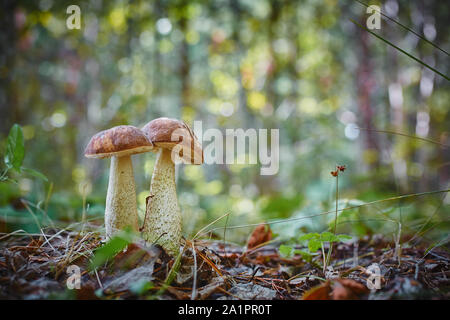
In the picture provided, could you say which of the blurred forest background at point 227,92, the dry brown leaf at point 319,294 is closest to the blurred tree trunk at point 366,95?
the blurred forest background at point 227,92

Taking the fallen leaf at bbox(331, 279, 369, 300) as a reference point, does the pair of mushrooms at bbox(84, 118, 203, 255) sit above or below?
above

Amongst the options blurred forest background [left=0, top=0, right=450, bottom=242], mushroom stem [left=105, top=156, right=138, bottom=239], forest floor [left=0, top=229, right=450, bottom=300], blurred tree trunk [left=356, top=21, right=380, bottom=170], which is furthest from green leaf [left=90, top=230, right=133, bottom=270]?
blurred tree trunk [left=356, top=21, right=380, bottom=170]

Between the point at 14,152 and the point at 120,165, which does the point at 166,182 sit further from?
the point at 14,152

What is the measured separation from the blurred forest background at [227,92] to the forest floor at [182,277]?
1127 mm

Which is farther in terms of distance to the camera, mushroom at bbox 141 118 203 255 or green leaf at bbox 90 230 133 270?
mushroom at bbox 141 118 203 255

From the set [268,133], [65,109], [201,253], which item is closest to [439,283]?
[201,253]

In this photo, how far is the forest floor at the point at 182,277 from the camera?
1.03 m

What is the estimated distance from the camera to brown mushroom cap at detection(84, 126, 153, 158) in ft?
4.40

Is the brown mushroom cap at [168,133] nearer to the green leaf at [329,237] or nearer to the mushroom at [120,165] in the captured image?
the mushroom at [120,165]

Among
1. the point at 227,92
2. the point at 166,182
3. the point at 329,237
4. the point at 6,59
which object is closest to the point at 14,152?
the point at 166,182

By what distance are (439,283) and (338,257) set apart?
0.76 metres

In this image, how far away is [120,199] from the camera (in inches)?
61.2

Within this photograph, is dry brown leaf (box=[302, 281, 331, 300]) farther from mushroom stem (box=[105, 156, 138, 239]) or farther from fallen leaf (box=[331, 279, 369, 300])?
mushroom stem (box=[105, 156, 138, 239])
